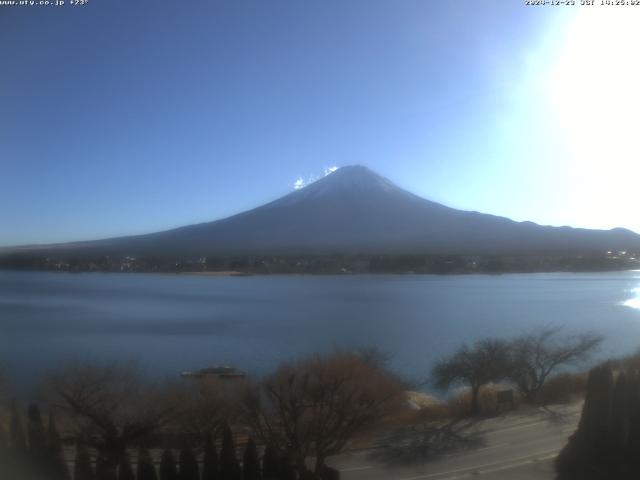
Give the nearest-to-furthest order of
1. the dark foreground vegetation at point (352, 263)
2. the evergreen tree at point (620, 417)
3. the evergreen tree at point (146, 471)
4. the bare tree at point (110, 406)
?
1. the evergreen tree at point (146, 471)
2. the bare tree at point (110, 406)
3. the evergreen tree at point (620, 417)
4. the dark foreground vegetation at point (352, 263)

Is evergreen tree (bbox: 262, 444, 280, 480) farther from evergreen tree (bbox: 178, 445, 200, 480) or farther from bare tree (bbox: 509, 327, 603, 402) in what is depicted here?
bare tree (bbox: 509, 327, 603, 402)

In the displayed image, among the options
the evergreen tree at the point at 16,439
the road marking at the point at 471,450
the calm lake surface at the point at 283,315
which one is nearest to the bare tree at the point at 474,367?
the calm lake surface at the point at 283,315

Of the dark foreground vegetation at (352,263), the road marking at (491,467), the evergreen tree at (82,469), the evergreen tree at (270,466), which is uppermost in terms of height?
the dark foreground vegetation at (352,263)

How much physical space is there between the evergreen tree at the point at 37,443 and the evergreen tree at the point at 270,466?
132cm

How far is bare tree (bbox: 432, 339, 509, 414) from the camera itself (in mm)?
5699

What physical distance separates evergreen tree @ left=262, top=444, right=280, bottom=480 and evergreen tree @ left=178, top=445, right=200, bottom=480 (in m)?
0.42

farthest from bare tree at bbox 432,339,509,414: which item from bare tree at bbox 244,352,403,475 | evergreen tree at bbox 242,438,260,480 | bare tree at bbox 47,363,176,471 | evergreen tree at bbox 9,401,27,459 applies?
evergreen tree at bbox 9,401,27,459

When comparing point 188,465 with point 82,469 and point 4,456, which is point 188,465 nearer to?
point 82,469

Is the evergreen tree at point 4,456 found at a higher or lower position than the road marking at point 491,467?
higher

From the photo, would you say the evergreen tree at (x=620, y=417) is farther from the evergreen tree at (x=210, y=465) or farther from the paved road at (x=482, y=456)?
the evergreen tree at (x=210, y=465)

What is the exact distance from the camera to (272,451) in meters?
3.71

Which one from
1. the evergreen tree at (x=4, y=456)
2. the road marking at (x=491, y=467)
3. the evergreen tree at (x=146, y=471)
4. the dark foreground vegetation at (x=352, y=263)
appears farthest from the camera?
the dark foreground vegetation at (x=352, y=263)

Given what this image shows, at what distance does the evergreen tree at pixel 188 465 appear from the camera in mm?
3467

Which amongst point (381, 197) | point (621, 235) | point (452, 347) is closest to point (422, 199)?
point (381, 197)
